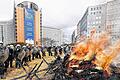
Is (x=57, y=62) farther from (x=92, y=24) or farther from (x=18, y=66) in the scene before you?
(x=92, y=24)

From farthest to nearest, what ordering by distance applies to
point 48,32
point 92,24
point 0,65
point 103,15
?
point 48,32 → point 92,24 → point 103,15 → point 0,65

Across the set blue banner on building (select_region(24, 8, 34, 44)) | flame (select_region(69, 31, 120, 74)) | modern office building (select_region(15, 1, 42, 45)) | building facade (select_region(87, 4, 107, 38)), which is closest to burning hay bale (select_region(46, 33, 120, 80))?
flame (select_region(69, 31, 120, 74))

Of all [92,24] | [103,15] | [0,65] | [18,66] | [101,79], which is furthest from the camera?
[92,24]

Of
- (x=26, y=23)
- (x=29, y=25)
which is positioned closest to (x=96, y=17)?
(x=29, y=25)

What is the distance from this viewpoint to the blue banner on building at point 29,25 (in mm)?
95000

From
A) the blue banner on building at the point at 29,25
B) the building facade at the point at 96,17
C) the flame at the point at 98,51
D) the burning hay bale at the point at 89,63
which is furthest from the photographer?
the building facade at the point at 96,17

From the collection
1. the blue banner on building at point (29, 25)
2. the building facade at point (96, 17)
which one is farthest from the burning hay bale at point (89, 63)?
the building facade at point (96, 17)

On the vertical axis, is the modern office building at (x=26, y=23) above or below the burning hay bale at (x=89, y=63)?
above

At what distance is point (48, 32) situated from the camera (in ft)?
540

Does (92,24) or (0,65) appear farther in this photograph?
(92,24)

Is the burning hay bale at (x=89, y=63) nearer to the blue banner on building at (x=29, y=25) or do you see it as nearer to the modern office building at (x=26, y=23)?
the modern office building at (x=26, y=23)

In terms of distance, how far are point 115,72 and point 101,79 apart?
0.95 meters

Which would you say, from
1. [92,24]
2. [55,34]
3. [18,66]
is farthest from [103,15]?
[18,66]

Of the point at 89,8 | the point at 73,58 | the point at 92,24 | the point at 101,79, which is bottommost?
the point at 101,79
